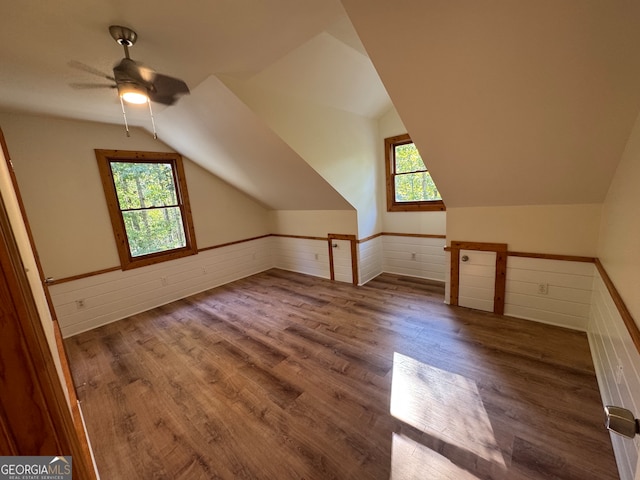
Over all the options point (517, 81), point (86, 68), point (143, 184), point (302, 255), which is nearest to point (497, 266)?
point (517, 81)

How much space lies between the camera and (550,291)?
2.56 meters

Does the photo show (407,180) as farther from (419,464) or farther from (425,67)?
(419,464)

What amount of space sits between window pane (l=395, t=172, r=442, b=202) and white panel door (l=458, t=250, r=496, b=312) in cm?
110

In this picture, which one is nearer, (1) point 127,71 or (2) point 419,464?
(2) point 419,464

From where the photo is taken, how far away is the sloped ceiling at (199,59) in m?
1.44

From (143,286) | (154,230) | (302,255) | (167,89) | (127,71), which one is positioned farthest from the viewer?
(302,255)

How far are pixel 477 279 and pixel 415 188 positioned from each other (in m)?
1.64

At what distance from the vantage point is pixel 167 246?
391 centimetres

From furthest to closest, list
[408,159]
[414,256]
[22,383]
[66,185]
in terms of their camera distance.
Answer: [414,256]
[408,159]
[66,185]
[22,383]

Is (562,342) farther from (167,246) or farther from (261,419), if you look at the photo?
(167,246)

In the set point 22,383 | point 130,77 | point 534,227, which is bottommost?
point 534,227

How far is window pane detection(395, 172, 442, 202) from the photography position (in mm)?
3791

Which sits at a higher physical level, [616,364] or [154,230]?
[154,230]

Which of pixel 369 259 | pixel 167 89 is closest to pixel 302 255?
pixel 369 259
